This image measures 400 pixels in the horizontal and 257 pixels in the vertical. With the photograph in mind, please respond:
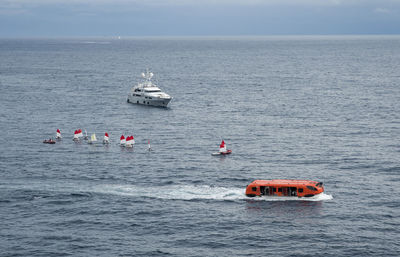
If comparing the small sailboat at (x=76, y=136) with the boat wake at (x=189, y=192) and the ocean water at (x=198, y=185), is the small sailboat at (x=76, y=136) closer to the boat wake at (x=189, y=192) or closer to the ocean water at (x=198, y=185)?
the ocean water at (x=198, y=185)

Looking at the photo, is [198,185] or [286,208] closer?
[286,208]

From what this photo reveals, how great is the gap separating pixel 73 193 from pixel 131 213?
12.3 m

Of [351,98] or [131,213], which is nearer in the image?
[131,213]

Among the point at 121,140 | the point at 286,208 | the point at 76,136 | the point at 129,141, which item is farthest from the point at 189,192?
the point at 76,136

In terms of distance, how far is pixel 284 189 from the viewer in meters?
83.6

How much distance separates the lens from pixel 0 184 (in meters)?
91.8

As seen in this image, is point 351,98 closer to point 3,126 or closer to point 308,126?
point 308,126

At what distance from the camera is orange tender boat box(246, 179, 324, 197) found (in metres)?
83.0

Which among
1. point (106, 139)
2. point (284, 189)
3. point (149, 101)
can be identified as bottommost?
point (284, 189)

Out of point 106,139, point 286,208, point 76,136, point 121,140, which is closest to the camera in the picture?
point 286,208

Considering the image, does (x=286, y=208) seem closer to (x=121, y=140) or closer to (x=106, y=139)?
(x=121, y=140)

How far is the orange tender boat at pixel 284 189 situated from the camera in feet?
272

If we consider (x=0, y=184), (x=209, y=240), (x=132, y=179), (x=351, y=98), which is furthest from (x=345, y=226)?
(x=351, y=98)

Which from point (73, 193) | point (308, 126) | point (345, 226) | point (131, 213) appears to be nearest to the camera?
point (345, 226)
